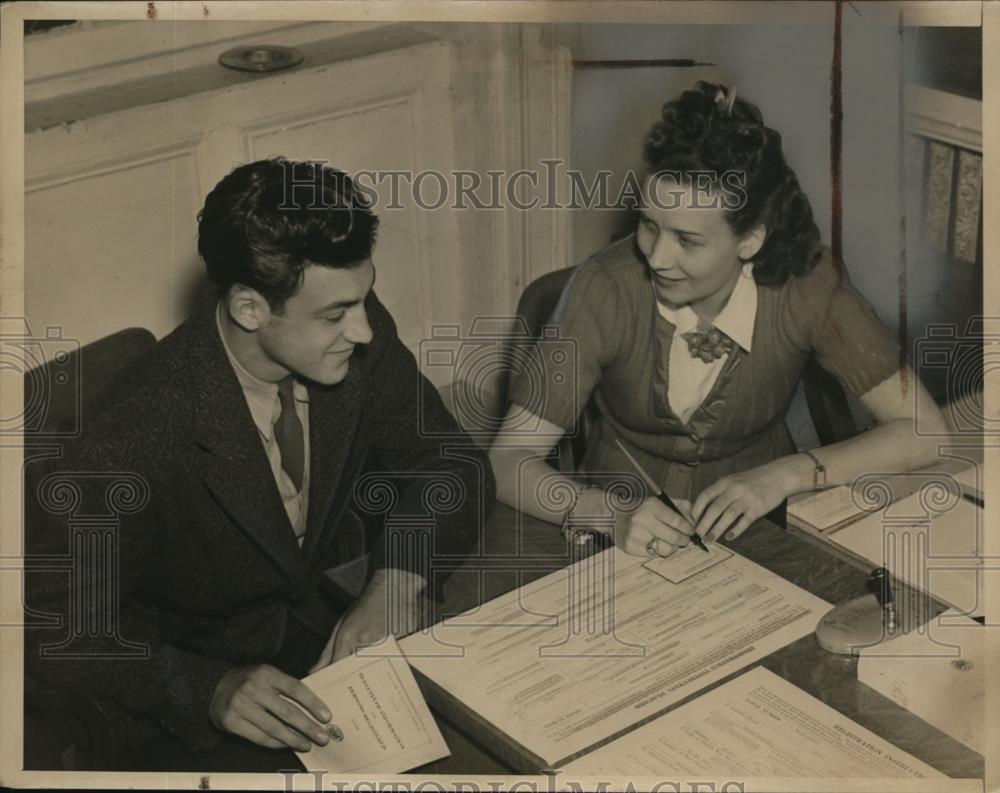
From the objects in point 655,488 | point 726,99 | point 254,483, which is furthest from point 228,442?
point 726,99

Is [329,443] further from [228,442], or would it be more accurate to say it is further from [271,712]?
[271,712]

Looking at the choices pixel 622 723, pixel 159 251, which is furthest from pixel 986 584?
pixel 159 251

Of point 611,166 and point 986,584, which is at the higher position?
point 611,166

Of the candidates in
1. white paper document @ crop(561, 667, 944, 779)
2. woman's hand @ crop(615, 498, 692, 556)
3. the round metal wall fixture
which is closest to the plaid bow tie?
woman's hand @ crop(615, 498, 692, 556)

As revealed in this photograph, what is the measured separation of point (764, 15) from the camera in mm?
2127

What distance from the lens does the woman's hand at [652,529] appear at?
2.18 meters

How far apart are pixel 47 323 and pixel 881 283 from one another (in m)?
1.29

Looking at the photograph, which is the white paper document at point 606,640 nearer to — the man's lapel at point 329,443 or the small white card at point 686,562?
the small white card at point 686,562

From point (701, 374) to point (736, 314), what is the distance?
11 cm

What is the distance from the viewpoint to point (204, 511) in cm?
209

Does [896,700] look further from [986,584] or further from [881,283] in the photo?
[881,283]

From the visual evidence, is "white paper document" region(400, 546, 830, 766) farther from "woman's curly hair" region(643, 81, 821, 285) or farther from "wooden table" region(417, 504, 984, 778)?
"woman's curly hair" region(643, 81, 821, 285)

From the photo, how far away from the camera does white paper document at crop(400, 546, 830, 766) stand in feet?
6.66

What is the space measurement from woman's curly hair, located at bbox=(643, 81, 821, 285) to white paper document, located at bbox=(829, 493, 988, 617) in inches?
18.6
